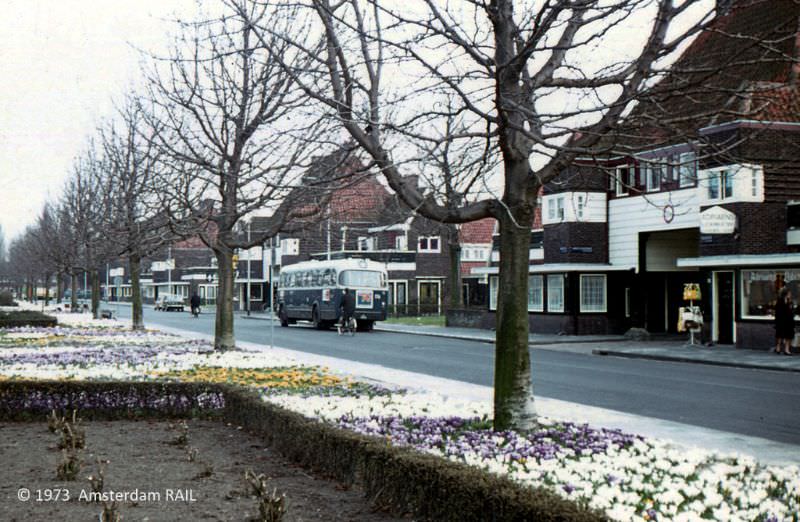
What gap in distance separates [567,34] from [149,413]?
775 cm

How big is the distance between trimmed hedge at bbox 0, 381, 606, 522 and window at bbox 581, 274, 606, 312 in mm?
27136

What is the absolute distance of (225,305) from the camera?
2330cm

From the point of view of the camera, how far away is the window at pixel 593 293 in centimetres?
3875

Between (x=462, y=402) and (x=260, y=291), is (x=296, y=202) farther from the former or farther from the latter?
(x=260, y=291)

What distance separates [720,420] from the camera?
1401cm

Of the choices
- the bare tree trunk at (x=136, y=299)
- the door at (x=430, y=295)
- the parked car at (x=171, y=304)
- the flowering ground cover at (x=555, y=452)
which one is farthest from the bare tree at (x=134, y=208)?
the parked car at (x=171, y=304)

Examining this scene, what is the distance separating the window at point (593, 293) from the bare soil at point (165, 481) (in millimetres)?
28238

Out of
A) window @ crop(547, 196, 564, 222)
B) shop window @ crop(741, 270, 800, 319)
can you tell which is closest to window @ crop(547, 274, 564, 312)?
window @ crop(547, 196, 564, 222)

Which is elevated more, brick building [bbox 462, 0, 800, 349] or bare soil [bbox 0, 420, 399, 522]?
brick building [bbox 462, 0, 800, 349]

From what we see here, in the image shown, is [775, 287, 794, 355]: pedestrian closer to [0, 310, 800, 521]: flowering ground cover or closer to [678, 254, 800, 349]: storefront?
[678, 254, 800, 349]: storefront

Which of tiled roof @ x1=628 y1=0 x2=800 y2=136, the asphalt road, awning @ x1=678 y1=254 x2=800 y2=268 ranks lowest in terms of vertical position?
the asphalt road

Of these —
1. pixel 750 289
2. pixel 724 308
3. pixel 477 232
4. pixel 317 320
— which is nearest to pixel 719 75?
pixel 750 289

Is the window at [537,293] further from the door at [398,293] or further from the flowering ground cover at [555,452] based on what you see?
the door at [398,293]

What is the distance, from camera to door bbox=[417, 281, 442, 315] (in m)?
66.7
